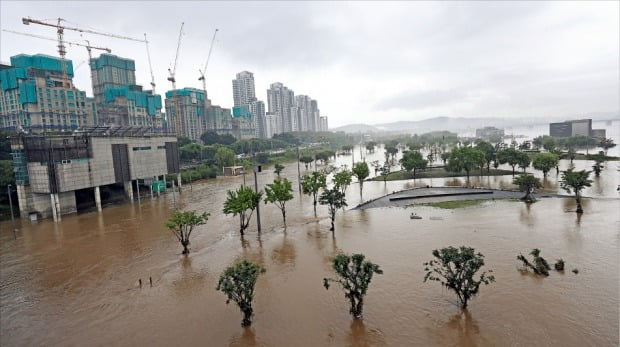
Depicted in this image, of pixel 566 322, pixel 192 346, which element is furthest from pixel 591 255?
pixel 192 346

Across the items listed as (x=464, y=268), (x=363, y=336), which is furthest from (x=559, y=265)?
(x=363, y=336)

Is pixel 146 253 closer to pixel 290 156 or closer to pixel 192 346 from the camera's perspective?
pixel 192 346

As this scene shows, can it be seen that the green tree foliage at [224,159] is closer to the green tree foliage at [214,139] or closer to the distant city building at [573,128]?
the green tree foliage at [214,139]

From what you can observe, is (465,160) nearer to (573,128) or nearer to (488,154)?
(488,154)

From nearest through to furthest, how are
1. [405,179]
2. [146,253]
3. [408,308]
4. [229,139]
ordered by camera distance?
1. [408,308]
2. [146,253]
3. [405,179]
4. [229,139]

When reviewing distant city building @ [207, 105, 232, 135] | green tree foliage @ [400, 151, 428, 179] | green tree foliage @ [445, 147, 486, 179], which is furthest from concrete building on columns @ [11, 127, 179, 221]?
distant city building @ [207, 105, 232, 135]

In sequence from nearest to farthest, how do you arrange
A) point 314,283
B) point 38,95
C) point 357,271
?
point 357,271 < point 314,283 < point 38,95
